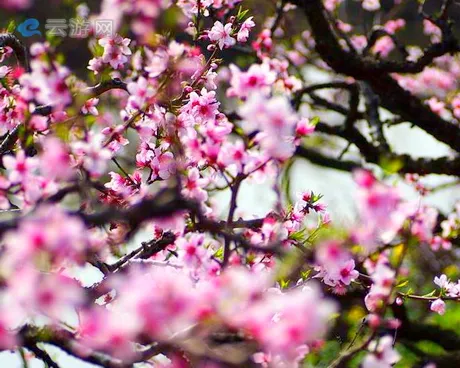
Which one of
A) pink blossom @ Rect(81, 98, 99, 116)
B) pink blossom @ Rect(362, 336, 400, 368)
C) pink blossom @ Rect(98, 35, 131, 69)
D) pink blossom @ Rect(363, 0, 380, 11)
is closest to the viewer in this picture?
pink blossom @ Rect(362, 336, 400, 368)

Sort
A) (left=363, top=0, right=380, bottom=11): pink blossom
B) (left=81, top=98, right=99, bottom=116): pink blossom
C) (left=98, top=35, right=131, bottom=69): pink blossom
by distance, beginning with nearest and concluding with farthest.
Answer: (left=98, top=35, right=131, bottom=69): pink blossom < (left=81, top=98, right=99, bottom=116): pink blossom < (left=363, top=0, right=380, bottom=11): pink blossom

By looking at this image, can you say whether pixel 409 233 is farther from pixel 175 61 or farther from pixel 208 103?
pixel 208 103

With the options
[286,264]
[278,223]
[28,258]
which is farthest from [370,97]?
[28,258]

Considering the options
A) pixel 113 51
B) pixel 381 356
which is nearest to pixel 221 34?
pixel 113 51

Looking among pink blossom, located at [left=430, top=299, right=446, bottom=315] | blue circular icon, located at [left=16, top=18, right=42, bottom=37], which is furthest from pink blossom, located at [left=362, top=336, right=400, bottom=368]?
blue circular icon, located at [left=16, top=18, right=42, bottom=37]

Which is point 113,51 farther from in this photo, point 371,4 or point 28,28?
point 371,4

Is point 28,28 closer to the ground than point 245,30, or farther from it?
farther from it

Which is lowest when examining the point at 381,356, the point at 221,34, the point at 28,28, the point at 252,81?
the point at 381,356

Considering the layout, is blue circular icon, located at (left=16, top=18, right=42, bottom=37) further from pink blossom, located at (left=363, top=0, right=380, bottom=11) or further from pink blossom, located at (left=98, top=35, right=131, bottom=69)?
pink blossom, located at (left=363, top=0, right=380, bottom=11)

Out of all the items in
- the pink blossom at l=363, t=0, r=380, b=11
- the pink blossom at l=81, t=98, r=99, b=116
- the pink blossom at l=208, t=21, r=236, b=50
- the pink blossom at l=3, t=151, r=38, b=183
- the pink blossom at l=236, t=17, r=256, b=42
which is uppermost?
the pink blossom at l=363, t=0, r=380, b=11

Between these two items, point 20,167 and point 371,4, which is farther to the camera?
point 371,4

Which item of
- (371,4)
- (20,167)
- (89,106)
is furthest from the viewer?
(371,4)

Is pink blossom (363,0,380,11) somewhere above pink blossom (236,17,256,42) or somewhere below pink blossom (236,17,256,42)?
above

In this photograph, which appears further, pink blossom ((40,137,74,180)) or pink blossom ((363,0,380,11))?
pink blossom ((363,0,380,11))
